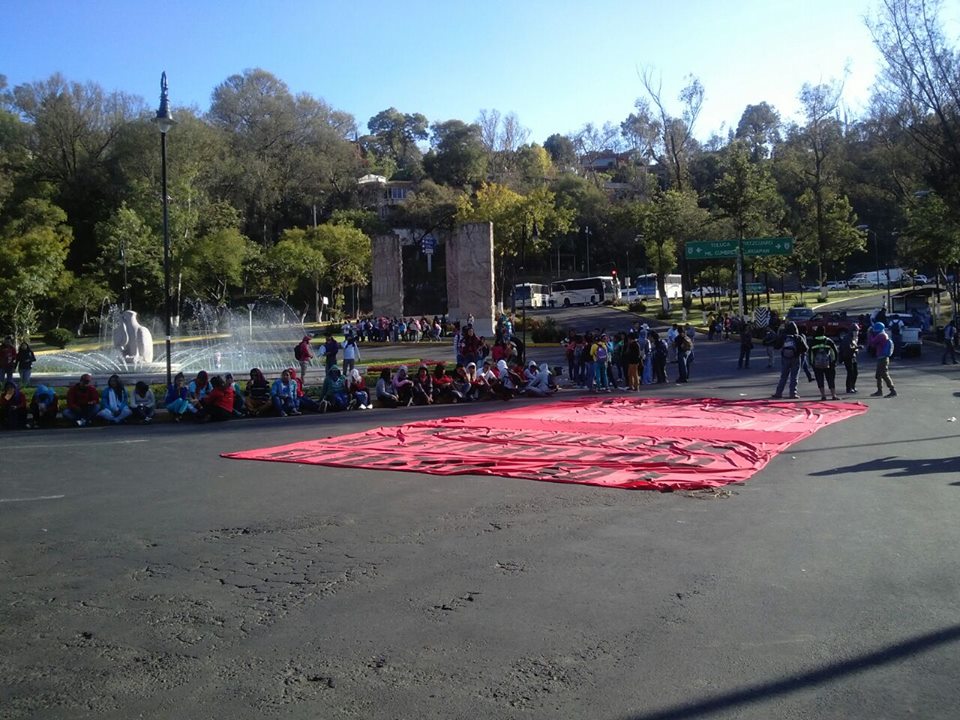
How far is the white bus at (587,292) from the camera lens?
7481 cm

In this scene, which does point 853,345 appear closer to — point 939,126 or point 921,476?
point 921,476

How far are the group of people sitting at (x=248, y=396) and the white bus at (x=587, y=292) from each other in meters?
53.0

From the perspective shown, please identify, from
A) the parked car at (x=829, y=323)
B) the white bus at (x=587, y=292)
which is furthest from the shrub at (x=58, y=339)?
the white bus at (x=587, y=292)

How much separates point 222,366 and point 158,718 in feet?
90.0

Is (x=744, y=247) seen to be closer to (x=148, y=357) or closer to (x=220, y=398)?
(x=148, y=357)

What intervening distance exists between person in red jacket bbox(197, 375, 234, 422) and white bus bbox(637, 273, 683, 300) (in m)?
63.0

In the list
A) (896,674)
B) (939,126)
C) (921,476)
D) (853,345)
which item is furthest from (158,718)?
(939,126)

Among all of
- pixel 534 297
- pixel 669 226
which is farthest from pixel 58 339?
pixel 534 297

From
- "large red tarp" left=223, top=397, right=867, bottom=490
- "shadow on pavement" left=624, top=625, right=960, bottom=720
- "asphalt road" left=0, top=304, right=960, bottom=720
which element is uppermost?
"large red tarp" left=223, top=397, right=867, bottom=490

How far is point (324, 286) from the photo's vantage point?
6844 cm

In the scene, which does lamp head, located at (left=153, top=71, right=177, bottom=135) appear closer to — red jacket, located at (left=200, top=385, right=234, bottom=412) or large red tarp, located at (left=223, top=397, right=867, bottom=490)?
red jacket, located at (left=200, top=385, right=234, bottom=412)

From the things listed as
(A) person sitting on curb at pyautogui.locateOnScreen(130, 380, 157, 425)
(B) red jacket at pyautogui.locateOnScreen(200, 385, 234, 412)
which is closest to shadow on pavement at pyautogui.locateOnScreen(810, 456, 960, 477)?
(B) red jacket at pyautogui.locateOnScreen(200, 385, 234, 412)

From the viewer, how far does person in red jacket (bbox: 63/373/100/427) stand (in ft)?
61.2

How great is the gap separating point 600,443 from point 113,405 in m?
11.3
